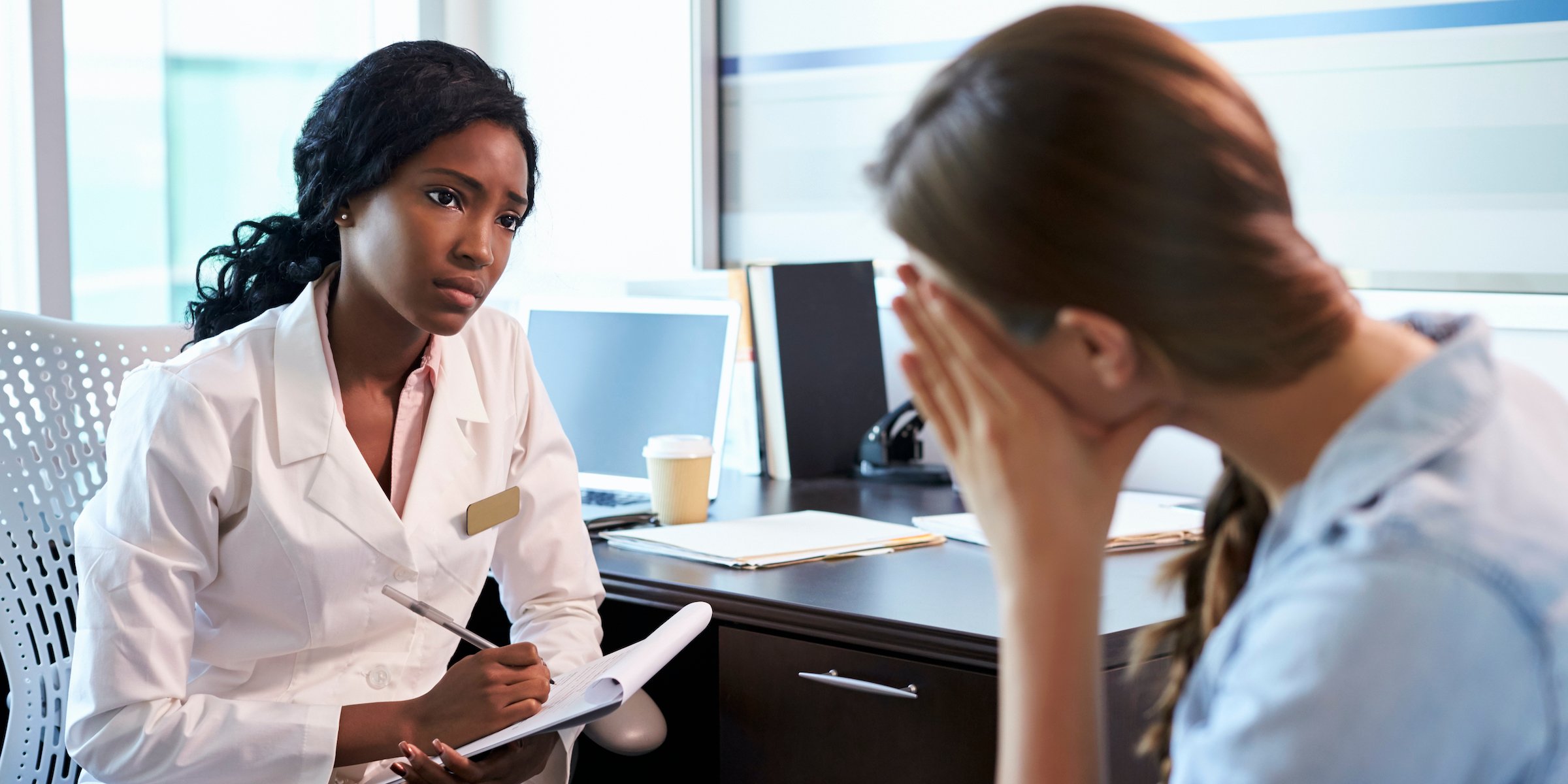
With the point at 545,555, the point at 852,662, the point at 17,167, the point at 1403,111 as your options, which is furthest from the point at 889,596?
the point at 17,167

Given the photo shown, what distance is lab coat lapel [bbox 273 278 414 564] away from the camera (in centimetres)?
129

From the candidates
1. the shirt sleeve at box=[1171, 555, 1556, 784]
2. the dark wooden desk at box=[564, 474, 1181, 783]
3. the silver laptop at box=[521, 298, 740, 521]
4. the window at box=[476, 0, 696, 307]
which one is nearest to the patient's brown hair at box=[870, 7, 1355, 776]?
the shirt sleeve at box=[1171, 555, 1556, 784]

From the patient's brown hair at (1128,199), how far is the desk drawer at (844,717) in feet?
2.04

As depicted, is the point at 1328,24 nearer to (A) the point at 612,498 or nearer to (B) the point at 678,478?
(B) the point at 678,478

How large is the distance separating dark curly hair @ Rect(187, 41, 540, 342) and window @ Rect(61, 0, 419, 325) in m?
0.50

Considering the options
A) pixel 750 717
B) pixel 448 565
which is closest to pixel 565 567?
pixel 448 565

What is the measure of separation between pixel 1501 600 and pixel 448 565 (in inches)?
40.8

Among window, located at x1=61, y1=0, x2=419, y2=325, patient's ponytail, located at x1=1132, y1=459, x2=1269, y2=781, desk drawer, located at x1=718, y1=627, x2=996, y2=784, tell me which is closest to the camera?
patient's ponytail, located at x1=1132, y1=459, x2=1269, y2=781

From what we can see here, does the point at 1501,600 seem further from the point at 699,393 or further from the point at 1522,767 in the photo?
the point at 699,393

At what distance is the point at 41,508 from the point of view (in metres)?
1.47

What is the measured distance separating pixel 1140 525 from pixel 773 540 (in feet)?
1.54

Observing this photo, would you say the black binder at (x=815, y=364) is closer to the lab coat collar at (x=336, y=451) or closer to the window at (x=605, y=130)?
the window at (x=605, y=130)

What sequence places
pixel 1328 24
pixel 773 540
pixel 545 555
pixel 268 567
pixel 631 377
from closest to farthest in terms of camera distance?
pixel 268 567 < pixel 545 555 < pixel 773 540 < pixel 1328 24 < pixel 631 377

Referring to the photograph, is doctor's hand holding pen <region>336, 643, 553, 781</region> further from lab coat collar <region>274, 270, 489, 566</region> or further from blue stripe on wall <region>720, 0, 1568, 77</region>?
blue stripe on wall <region>720, 0, 1568, 77</region>
